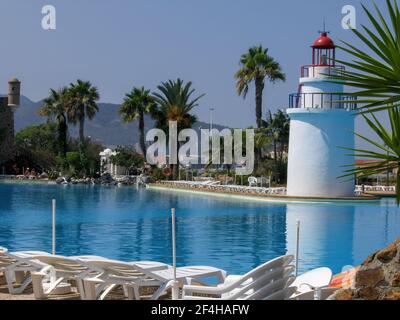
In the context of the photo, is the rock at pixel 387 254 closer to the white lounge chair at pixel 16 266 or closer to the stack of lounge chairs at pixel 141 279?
the stack of lounge chairs at pixel 141 279

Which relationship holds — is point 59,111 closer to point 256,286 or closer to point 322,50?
point 322,50

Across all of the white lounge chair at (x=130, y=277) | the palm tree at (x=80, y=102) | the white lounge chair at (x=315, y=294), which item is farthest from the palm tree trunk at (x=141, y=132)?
the white lounge chair at (x=315, y=294)

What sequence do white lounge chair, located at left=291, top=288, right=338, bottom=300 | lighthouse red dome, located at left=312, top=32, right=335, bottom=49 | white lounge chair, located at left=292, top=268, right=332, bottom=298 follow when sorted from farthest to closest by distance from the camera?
lighthouse red dome, located at left=312, top=32, right=335, bottom=49
white lounge chair, located at left=292, top=268, right=332, bottom=298
white lounge chair, located at left=291, top=288, right=338, bottom=300

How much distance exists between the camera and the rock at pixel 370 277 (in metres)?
4.50

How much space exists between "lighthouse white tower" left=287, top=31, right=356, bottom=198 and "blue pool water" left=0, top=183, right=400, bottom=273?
219 cm

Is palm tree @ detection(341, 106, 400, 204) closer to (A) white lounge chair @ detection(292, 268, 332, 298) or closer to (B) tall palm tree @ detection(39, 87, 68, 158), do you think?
(A) white lounge chair @ detection(292, 268, 332, 298)

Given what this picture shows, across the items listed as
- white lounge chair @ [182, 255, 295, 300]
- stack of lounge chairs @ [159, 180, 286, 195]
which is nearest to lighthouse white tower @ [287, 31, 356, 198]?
stack of lounge chairs @ [159, 180, 286, 195]

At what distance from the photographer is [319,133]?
31.0 meters

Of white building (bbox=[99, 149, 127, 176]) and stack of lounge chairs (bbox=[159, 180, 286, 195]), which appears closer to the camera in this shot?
stack of lounge chairs (bbox=[159, 180, 286, 195])

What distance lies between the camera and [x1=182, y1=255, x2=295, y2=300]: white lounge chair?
20.0 feet

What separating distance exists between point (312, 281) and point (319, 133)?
24267 mm

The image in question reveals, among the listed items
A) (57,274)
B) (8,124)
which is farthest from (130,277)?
(8,124)

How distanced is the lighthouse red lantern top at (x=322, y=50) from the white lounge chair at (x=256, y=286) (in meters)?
25.2

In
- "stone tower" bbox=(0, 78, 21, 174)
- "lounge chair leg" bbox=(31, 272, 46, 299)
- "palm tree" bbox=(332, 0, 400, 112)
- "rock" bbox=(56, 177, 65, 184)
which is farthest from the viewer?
"stone tower" bbox=(0, 78, 21, 174)
